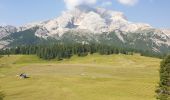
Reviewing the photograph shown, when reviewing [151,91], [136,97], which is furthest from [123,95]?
[151,91]

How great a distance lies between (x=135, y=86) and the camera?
9438 centimetres

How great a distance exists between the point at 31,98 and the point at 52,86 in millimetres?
19881

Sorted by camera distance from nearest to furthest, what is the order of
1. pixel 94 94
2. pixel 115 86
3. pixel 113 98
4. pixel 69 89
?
pixel 113 98 < pixel 94 94 < pixel 69 89 < pixel 115 86

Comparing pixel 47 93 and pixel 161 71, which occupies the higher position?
pixel 161 71

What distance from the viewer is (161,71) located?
177ft

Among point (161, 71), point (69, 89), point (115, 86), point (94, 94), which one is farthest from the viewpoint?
point (115, 86)

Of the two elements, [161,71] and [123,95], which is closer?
[161,71]

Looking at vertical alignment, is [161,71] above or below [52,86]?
above

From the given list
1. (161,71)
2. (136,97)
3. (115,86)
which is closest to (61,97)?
(136,97)

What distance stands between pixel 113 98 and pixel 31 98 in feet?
58.0

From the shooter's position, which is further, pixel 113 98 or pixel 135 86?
pixel 135 86

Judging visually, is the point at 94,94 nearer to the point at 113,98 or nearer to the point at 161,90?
the point at 113,98

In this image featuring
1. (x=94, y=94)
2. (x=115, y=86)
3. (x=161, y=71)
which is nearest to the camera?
(x=161, y=71)

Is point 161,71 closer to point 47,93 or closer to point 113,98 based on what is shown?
point 113,98
